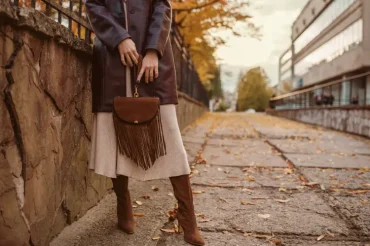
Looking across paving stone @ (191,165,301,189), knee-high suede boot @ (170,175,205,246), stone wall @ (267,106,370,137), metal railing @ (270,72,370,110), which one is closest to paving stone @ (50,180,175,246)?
knee-high suede boot @ (170,175,205,246)

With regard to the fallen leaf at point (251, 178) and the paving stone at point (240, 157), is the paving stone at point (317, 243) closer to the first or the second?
the fallen leaf at point (251, 178)

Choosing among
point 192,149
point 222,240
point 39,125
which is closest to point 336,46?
point 192,149

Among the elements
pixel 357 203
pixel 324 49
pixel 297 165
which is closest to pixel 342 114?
pixel 297 165

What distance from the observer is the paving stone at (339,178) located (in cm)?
351

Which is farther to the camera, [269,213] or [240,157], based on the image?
[240,157]

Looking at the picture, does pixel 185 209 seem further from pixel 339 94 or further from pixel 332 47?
pixel 332 47

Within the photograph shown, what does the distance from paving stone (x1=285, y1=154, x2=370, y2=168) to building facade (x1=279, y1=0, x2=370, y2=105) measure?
5630 millimetres

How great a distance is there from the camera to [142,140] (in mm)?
2137

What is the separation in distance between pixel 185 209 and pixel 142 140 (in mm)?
482

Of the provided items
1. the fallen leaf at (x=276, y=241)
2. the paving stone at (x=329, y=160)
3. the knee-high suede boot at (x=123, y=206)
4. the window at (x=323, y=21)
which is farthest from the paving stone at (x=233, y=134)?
the window at (x=323, y=21)

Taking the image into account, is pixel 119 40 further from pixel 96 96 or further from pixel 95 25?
pixel 96 96

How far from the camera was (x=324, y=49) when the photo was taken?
39.5 meters

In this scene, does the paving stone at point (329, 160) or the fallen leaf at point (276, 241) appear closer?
the fallen leaf at point (276, 241)

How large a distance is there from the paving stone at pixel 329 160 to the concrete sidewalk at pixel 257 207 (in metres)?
0.01
